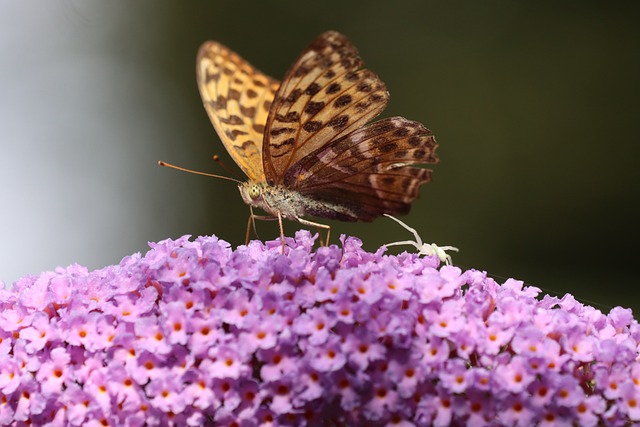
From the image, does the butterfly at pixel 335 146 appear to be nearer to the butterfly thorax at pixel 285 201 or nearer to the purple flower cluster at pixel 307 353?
the butterfly thorax at pixel 285 201

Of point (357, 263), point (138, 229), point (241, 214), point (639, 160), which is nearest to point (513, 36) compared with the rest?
point (639, 160)

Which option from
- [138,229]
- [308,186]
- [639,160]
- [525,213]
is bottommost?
[138,229]

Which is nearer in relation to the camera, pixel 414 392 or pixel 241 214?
pixel 414 392

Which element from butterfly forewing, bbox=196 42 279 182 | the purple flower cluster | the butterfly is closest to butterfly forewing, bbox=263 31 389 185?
the butterfly

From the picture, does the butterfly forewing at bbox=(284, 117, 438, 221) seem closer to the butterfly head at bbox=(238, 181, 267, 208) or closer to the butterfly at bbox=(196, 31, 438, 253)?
the butterfly at bbox=(196, 31, 438, 253)

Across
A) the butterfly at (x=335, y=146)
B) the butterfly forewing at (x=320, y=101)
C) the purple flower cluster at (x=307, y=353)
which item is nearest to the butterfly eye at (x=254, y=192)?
the butterfly at (x=335, y=146)

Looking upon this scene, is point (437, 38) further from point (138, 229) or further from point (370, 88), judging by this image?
point (370, 88)

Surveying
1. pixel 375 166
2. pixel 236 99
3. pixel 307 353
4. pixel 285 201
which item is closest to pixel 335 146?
pixel 375 166
